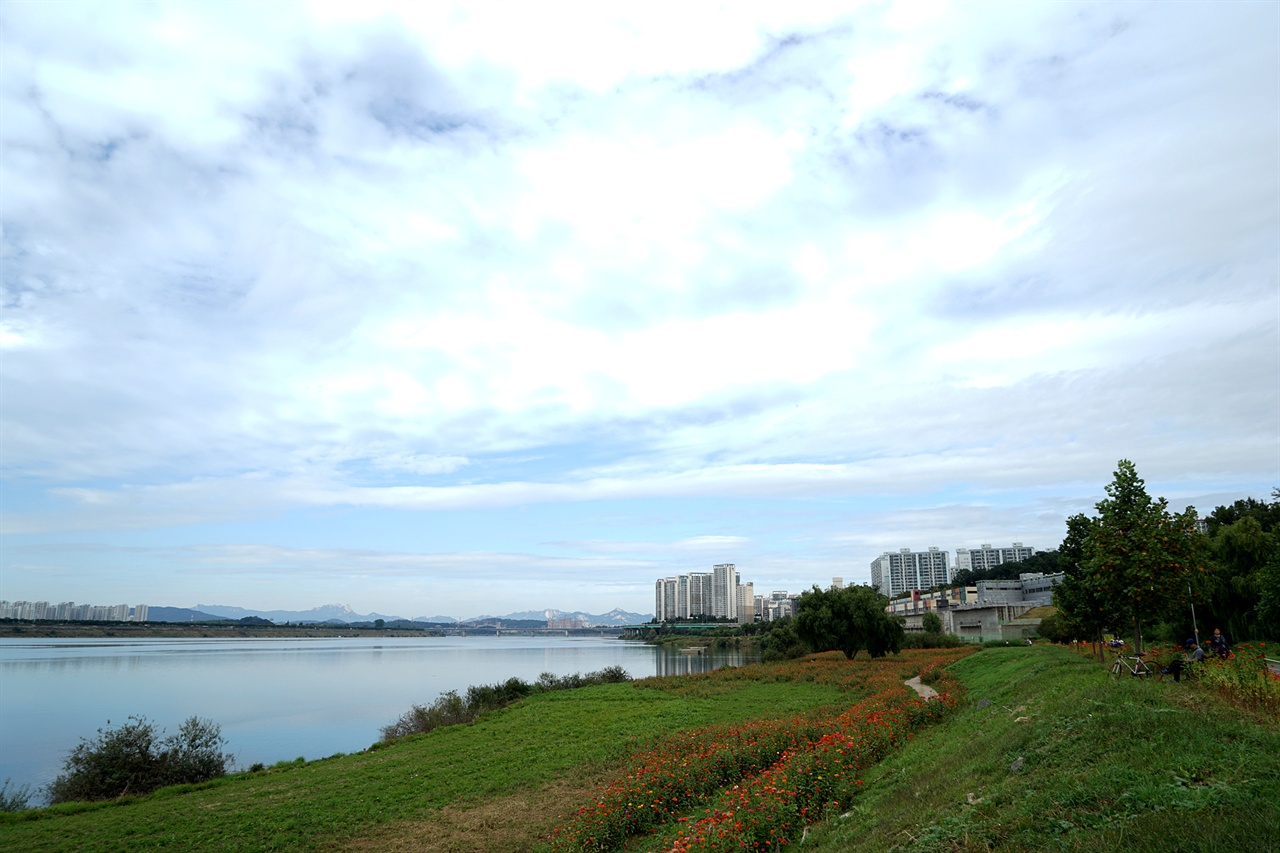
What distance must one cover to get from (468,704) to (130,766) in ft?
60.4

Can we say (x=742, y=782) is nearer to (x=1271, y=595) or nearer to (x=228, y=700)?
(x=1271, y=595)

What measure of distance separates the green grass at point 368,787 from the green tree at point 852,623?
19808mm

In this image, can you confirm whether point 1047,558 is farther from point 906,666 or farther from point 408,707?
point 408,707

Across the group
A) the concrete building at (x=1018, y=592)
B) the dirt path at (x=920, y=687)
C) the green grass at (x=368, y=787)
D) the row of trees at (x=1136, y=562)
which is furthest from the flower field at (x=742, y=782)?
the concrete building at (x=1018, y=592)

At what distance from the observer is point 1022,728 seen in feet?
35.2

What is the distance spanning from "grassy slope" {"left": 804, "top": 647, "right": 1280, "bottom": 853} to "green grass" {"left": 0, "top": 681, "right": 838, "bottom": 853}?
34.4 feet

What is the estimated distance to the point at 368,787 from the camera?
57.7 feet

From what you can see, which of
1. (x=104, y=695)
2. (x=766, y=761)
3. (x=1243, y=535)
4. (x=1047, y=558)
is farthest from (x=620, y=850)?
(x=1047, y=558)

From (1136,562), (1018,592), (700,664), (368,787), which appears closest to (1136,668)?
(1136,562)

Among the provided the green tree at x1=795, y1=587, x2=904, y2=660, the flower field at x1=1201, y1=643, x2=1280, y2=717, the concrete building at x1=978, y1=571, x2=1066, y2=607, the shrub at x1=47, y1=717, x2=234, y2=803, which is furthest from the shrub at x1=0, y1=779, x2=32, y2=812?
the concrete building at x1=978, y1=571, x2=1066, y2=607

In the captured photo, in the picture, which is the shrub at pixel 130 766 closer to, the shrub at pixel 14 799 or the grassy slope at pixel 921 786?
the shrub at pixel 14 799

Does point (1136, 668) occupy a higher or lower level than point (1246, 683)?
lower

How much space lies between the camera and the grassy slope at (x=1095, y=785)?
5707mm

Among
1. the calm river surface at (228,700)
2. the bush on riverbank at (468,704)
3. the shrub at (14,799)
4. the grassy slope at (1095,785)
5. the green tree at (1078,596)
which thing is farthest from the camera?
the calm river surface at (228,700)
